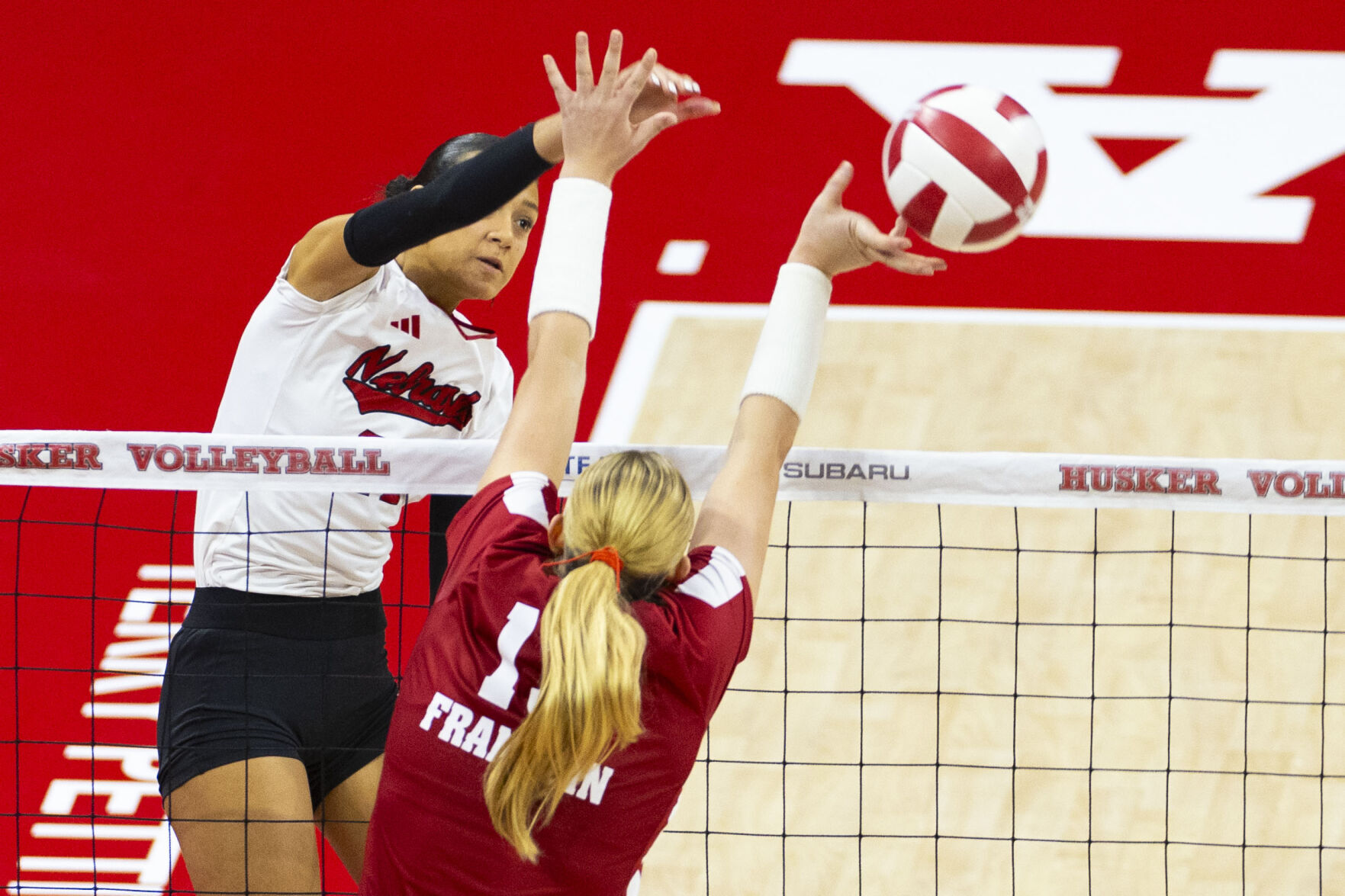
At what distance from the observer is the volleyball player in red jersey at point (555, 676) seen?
1.60 metres

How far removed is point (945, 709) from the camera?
16.0 ft

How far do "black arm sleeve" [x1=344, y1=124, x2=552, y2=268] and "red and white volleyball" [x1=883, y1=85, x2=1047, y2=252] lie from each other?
630 millimetres

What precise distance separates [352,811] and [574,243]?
132cm

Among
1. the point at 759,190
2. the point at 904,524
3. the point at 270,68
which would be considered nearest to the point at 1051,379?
the point at 904,524

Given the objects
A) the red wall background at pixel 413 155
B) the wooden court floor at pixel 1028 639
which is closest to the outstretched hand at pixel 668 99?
the wooden court floor at pixel 1028 639

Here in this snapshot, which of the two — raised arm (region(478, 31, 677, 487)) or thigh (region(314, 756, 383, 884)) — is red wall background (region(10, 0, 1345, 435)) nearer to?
thigh (region(314, 756, 383, 884))

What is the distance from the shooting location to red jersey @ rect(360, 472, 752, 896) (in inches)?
66.4

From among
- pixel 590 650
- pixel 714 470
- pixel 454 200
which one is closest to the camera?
pixel 590 650

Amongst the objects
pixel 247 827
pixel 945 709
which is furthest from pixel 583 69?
pixel 945 709

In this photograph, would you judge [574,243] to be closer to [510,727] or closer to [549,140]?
[549,140]

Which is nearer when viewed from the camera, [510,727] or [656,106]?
[510,727]

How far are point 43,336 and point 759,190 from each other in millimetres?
3415

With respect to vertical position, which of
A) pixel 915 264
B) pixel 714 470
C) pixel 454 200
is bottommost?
pixel 714 470

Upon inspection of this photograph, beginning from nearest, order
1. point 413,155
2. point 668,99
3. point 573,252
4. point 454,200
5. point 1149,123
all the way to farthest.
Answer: point 573,252, point 668,99, point 454,200, point 413,155, point 1149,123
